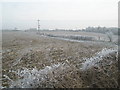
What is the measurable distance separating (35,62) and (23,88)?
17.5 feet

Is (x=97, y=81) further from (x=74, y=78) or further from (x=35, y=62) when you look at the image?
(x=35, y=62)

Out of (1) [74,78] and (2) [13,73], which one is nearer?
(1) [74,78]

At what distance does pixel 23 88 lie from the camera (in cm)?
937

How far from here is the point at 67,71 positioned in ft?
35.4

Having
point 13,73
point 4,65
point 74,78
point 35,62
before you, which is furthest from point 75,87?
point 4,65

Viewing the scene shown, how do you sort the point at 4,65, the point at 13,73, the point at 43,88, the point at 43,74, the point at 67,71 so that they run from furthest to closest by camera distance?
the point at 4,65, the point at 13,73, the point at 67,71, the point at 43,74, the point at 43,88

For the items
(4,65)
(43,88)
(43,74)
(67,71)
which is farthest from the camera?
(4,65)

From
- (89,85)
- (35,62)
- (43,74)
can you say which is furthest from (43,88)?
(35,62)

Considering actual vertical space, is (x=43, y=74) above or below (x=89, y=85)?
above

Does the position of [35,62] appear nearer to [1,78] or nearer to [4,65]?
[4,65]

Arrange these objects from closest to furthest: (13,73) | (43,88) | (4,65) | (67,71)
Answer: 1. (43,88)
2. (67,71)
3. (13,73)
4. (4,65)

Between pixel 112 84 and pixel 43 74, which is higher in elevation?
pixel 43 74

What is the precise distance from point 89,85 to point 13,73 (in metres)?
5.09

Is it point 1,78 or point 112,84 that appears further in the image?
point 1,78
